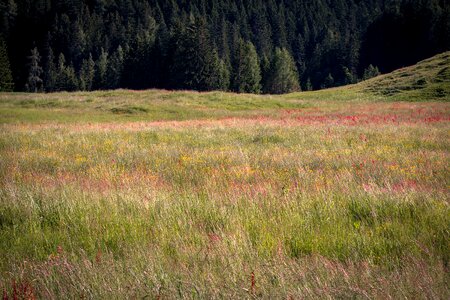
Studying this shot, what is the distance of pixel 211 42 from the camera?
84062mm

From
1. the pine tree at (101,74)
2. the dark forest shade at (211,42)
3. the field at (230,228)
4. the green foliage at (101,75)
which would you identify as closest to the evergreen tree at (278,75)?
the dark forest shade at (211,42)

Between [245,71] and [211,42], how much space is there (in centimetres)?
1310

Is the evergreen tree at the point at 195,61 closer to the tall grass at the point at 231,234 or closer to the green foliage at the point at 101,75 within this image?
the green foliage at the point at 101,75

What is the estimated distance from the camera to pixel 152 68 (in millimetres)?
82438

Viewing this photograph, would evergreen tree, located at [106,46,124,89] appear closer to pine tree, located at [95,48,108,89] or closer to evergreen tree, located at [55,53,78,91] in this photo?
pine tree, located at [95,48,108,89]

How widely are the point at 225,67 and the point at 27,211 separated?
76.2 meters

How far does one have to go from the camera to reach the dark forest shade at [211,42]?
258 ft

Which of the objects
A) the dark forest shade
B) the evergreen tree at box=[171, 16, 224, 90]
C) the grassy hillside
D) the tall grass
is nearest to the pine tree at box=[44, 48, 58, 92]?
the dark forest shade

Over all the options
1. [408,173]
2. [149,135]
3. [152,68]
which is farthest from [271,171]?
[152,68]

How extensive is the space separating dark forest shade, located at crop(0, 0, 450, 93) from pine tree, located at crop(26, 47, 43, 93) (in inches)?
84.9

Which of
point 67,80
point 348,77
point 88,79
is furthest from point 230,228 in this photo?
point 348,77

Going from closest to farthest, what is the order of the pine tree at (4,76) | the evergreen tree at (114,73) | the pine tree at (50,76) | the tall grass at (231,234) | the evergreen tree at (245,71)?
the tall grass at (231,234)
the pine tree at (4,76)
the evergreen tree at (245,71)
the evergreen tree at (114,73)
the pine tree at (50,76)

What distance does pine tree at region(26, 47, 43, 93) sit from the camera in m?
93.1

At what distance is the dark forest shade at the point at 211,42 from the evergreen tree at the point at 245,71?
0.25m
